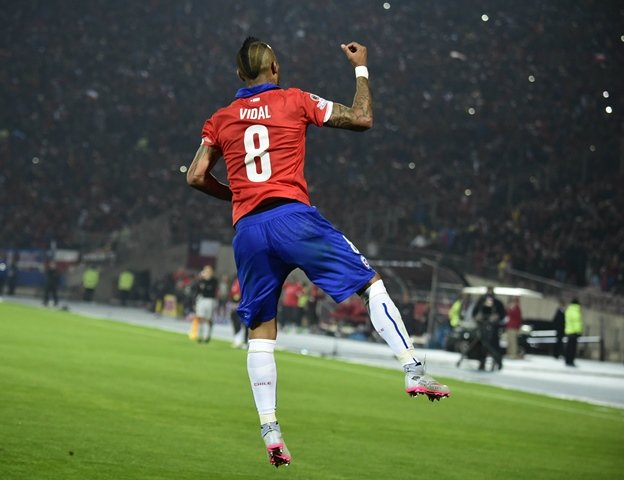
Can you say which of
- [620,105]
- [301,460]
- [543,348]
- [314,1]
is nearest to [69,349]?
[301,460]

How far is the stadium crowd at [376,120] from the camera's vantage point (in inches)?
1602

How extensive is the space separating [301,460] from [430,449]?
203 centimetres

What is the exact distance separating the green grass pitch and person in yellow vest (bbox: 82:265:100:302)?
2547cm

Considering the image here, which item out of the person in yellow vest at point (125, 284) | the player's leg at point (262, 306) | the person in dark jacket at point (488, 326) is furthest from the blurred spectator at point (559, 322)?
the player's leg at point (262, 306)

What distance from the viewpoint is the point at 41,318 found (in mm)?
30375

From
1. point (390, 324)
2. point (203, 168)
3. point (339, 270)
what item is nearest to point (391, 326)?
point (390, 324)

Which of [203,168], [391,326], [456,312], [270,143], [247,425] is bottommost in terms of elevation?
[247,425]

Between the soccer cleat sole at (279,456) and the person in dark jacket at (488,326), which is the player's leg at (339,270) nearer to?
the soccer cleat sole at (279,456)

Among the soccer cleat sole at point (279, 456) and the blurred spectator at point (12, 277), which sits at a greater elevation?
the blurred spectator at point (12, 277)

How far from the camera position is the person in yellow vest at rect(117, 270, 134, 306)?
46250 millimetres

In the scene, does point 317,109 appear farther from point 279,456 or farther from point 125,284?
point 125,284

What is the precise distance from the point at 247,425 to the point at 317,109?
17.5ft

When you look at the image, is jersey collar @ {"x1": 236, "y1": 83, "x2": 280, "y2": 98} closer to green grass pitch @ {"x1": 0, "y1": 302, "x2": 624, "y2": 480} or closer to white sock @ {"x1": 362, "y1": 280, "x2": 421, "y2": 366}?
white sock @ {"x1": 362, "y1": 280, "x2": 421, "y2": 366}

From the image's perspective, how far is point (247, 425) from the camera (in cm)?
1089
